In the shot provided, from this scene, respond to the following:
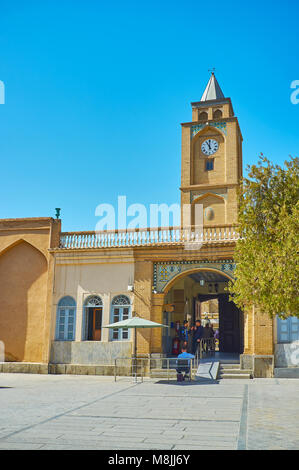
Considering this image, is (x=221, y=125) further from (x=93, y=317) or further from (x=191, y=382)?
(x=191, y=382)

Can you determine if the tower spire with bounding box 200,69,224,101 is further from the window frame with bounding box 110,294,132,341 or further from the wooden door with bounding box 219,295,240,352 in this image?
the window frame with bounding box 110,294,132,341

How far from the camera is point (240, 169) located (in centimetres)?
2759

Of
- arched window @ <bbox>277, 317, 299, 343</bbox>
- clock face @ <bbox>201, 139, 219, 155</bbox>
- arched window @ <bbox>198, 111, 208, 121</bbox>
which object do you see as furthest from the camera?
arched window @ <bbox>198, 111, 208, 121</bbox>

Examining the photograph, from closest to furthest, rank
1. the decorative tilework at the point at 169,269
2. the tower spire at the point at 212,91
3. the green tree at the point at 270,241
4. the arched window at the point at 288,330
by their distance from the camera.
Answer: the green tree at the point at 270,241
the arched window at the point at 288,330
the decorative tilework at the point at 169,269
the tower spire at the point at 212,91

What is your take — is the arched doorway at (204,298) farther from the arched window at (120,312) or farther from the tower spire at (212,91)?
the tower spire at (212,91)

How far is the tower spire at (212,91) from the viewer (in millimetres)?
28516

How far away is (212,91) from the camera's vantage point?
28906 mm

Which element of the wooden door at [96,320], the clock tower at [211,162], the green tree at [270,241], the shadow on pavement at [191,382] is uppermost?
the clock tower at [211,162]

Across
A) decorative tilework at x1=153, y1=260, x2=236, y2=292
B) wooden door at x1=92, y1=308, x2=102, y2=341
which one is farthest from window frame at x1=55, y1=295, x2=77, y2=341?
decorative tilework at x1=153, y1=260, x2=236, y2=292

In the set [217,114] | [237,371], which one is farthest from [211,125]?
[237,371]

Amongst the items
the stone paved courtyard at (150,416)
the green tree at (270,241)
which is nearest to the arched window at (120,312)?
the stone paved courtyard at (150,416)

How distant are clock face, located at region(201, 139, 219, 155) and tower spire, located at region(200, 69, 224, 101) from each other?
320 cm

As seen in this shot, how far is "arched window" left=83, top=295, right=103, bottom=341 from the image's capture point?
59.5 ft

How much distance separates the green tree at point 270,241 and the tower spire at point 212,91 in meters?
17.9
